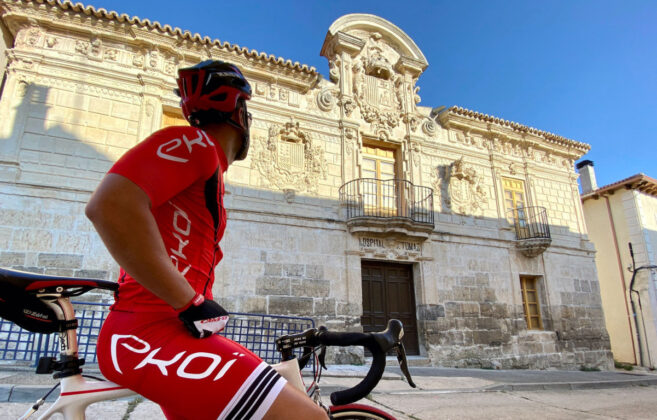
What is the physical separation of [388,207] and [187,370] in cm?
972

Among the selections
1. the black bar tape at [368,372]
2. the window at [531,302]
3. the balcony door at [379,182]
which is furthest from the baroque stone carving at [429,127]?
the black bar tape at [368,372]

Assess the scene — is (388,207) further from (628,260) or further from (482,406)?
(628,260)

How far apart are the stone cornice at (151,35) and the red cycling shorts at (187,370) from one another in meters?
9.62

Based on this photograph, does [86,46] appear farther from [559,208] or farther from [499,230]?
[559,208]

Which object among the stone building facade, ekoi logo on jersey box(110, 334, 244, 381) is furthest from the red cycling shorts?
the stone building facade

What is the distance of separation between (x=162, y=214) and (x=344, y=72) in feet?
35.7

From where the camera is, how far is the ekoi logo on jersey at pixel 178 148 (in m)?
0.93

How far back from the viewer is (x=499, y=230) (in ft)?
38.1

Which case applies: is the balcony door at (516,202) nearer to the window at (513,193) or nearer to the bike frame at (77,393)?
the window at (513,193)

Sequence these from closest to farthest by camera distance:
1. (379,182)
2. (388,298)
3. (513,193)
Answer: (388,298), (379,182), (513,193)

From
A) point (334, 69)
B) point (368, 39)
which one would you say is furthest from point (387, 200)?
point (368, 39)

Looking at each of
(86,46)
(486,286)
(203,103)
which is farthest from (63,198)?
(486,286)

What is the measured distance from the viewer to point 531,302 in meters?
11.7

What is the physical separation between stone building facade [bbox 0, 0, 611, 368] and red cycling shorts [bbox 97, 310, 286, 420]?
7.44 metres
